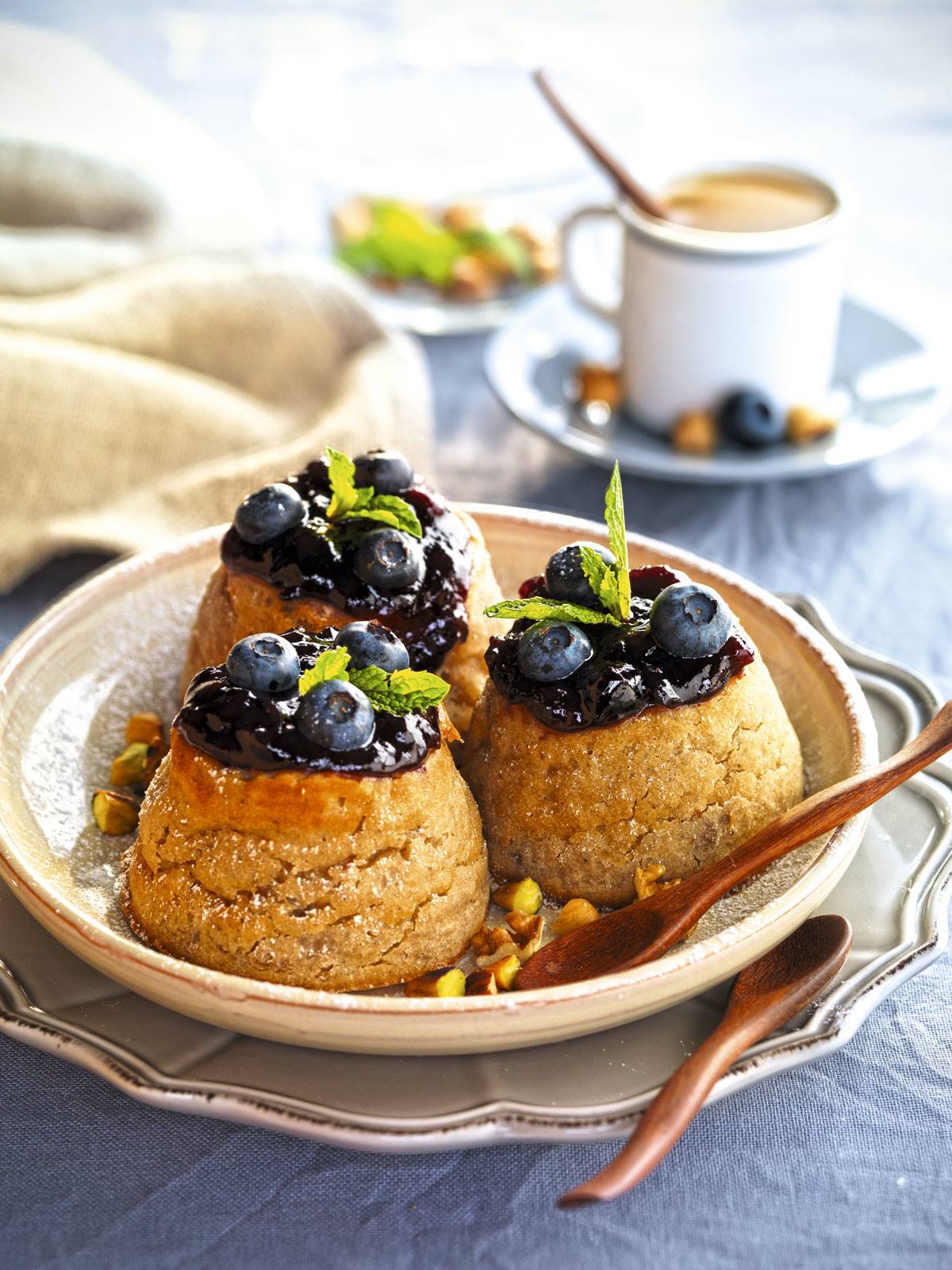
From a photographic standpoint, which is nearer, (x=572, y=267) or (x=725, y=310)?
(x=725, y=310)

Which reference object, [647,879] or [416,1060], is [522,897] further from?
[416,1060]

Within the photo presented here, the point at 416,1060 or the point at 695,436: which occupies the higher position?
the point at 416,1060

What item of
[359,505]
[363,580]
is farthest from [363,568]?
[359,505]

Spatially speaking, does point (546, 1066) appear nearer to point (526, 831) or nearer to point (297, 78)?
point (526, 831)

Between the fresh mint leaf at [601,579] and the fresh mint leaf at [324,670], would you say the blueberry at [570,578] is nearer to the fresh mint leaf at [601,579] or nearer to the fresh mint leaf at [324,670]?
the fresh mint leaf at [601,579]

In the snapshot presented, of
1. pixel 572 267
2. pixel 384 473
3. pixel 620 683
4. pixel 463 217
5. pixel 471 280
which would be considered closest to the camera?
pixel 620 683

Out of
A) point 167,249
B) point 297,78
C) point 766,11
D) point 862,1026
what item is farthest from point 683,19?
point 862,1026

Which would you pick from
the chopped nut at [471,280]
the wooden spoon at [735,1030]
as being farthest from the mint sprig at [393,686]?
the chopped nut at [471,280]
